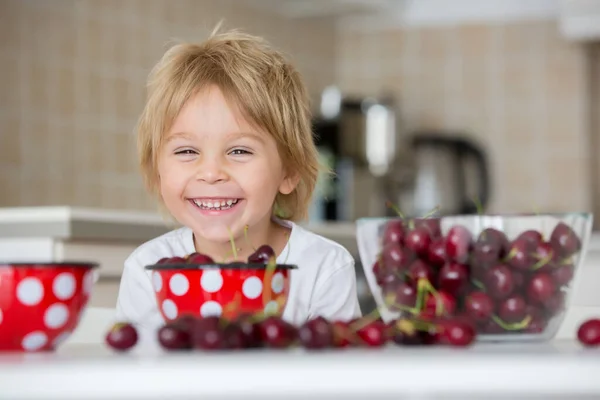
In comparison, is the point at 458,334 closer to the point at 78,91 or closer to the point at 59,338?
the point at 59,338

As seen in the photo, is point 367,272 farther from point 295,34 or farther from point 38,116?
point 295,34

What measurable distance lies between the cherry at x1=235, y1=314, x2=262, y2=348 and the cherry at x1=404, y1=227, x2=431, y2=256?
0.66ft

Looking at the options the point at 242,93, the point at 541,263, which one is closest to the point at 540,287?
the point at 541,263

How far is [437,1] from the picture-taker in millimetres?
4355

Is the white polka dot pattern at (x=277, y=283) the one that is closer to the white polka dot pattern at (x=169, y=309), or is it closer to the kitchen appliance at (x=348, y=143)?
the white polka dot pattern at (x=169, y=309)

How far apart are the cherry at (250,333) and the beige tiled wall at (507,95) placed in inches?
144

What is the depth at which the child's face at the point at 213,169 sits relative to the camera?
4.20 feet

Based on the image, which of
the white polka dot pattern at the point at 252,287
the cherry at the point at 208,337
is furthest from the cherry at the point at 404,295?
the cherry at the point at 208,337

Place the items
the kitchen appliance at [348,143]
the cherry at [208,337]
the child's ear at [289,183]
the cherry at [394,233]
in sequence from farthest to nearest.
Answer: the kitchen appliance at [348,143], the child's ear at [289,183], the cherry at [394,233], the cherry at [208,337]

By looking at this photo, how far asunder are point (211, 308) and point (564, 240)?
28cm

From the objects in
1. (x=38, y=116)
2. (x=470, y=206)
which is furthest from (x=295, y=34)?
(x=38, y=116)

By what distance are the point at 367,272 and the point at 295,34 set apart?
11.2ft

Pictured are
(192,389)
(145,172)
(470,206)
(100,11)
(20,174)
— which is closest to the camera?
(192,389)

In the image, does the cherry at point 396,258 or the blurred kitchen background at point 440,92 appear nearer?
the cherry at point 396,258
